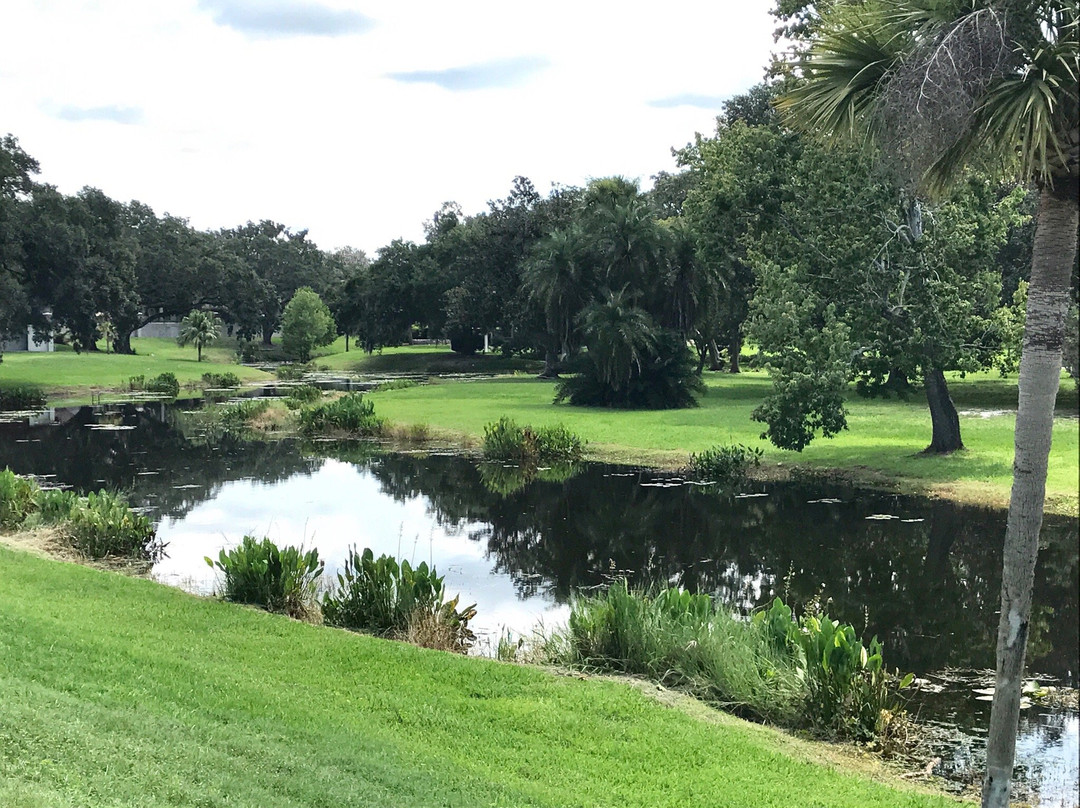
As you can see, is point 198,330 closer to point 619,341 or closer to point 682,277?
point 682,277

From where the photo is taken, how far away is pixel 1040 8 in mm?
6898

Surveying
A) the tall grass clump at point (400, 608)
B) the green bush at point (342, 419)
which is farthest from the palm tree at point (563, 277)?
the tall grass clump at point (400, 608)

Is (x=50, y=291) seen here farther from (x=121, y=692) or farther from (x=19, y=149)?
(x=121, y=692)

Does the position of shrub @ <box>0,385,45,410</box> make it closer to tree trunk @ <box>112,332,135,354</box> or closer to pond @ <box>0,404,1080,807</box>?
pond @ <box>0,404,1080,807</box>

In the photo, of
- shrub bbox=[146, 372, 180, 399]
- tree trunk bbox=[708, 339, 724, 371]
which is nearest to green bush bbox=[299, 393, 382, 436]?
shrub bbox=[146, 372, 180, 399]

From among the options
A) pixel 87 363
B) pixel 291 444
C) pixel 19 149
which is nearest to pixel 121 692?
pixel 291 444

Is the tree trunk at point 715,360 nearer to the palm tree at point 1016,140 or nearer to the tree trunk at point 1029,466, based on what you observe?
the palm tree at point 1016,140

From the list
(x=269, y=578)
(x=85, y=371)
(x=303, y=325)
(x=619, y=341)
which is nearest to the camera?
(x=269, y=578)

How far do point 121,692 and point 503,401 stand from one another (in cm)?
3704

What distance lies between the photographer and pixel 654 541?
18594mm

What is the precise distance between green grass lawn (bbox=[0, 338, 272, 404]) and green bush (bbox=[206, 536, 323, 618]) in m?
40.1

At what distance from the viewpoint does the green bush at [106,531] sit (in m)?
15.8

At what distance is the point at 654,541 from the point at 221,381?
47.2m

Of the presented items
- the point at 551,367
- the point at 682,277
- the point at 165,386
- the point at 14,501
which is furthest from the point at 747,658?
the point at 551,367
